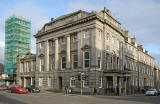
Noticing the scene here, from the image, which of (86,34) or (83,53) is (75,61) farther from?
(86,34)

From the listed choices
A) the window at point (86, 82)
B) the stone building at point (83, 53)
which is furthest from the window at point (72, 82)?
the window at point (86, 82)

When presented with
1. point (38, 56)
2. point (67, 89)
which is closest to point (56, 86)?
point (67, 89)

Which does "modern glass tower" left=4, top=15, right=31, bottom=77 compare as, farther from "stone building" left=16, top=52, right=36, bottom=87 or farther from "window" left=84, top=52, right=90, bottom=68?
"window" left=84, top=52, right=90, bottom=68

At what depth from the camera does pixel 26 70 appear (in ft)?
186

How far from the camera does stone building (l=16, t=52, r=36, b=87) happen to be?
5378cm

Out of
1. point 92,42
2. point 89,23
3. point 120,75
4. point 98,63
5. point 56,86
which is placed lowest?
point 56,86

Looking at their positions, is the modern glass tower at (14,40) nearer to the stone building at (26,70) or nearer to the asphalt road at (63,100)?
the stone building at (26,70)

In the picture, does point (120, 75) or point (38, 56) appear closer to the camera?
point (120, 75)

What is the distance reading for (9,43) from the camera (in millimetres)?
77312

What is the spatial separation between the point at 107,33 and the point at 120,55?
8622mm

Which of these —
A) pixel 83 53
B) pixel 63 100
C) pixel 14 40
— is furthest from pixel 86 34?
pixel 14 40

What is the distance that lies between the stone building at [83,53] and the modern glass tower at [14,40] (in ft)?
93.2

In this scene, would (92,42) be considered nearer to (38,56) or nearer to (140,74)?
(38,56)

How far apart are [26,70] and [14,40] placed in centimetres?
2301
